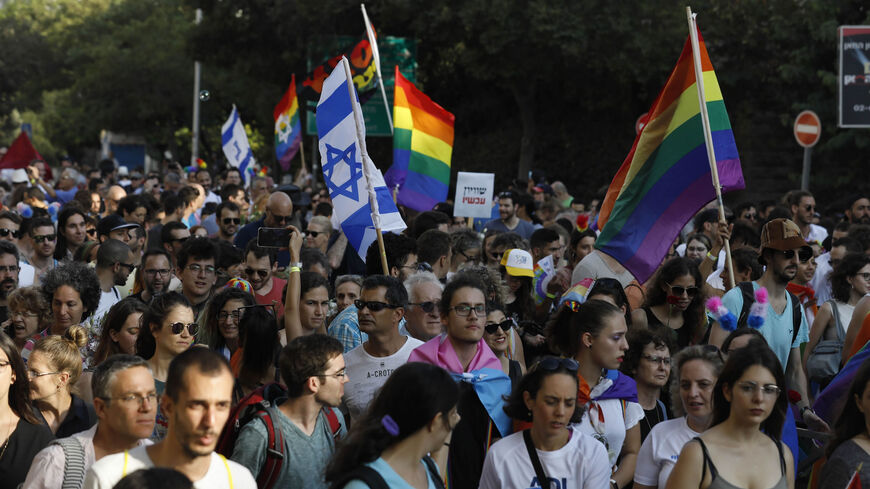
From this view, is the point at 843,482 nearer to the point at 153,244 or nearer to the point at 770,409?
the point at 770,409

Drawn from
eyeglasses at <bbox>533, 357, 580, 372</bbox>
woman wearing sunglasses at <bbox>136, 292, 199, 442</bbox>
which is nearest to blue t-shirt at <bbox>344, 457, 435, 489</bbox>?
eyeglasses at <bbox>533, 357, 580, 372</bbox>

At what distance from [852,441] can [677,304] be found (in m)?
2.48

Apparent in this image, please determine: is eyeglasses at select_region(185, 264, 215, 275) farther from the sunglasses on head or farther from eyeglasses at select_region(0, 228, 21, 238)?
eyeglasses at select_region(0, 228, 21, 238)

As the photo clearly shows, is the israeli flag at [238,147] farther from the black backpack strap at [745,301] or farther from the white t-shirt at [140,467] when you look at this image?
the white t-shirt at [140,467]

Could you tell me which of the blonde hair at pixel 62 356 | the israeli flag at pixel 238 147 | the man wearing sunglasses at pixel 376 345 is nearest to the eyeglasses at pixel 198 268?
the man wearing sunglasses at pixel 376 345

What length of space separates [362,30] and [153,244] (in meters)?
18.9

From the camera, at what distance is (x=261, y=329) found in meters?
5.97

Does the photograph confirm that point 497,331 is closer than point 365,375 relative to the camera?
No

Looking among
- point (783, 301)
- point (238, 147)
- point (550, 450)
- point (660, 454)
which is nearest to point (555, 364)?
point (550, 450)

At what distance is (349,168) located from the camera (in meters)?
8.72

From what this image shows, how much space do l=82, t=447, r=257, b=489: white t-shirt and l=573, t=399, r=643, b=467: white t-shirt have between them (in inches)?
78.1

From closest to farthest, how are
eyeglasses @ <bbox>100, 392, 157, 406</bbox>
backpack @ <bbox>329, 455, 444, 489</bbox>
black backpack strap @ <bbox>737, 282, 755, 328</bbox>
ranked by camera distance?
1. backpack @ <bbox>329, 455, 444, 489</bbox>
2. eyeglasses @ <bbox>100, 392, 157, 406</bbox>
3. black backpack strap @ <bbox>737, 282, 755, 328</bbox>

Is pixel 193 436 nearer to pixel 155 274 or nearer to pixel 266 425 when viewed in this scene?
pixel 266 425

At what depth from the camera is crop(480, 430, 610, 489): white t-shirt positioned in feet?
15.9
